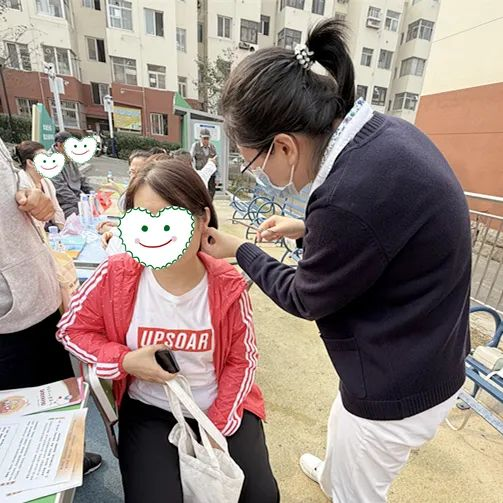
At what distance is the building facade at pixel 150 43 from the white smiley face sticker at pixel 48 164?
15.6 metres

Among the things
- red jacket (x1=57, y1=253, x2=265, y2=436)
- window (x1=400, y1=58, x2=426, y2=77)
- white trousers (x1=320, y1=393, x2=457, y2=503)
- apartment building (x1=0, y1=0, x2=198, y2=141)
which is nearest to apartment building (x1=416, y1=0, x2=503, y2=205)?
white trousers (x1=320, y1=393, x2=457, y2=503)

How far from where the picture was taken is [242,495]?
42.5 inches

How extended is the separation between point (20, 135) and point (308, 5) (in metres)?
16.8

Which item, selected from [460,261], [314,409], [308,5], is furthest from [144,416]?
[308,5]

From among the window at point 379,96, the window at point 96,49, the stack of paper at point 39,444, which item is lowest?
the stack of paper at point 39,444

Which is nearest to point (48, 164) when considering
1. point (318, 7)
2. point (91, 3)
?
point (91, 3)

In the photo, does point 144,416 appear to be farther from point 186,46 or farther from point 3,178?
point 186,46

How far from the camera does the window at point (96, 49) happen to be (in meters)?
17.2

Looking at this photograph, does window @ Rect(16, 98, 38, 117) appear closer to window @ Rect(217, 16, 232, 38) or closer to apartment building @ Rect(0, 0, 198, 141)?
apartment building @ Rect(0, 0, 198, 141)

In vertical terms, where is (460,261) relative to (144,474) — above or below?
above

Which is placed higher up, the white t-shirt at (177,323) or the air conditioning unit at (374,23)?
the air conditioning unit at (374,23)

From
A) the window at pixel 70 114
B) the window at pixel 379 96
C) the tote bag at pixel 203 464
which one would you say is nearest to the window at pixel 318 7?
the window at pixel 379 96

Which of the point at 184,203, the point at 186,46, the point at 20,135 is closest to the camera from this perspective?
the point at 184,203

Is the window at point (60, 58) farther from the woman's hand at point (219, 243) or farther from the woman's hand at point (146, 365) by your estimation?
the woman's hand at point (146, 365)
